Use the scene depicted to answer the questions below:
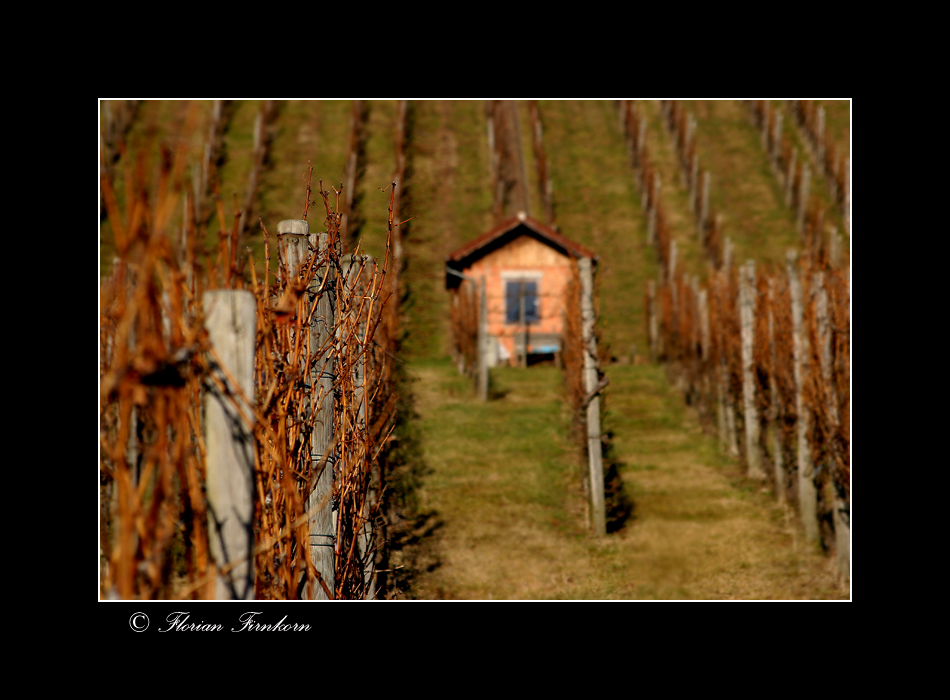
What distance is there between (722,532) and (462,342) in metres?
9.59

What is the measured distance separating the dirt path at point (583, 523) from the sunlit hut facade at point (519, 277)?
5.77 m

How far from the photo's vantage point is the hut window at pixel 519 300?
19.6 metres

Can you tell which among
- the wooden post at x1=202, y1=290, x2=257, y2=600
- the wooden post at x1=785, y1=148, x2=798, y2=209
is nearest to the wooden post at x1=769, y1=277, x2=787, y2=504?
the wooden post at x1=202, y1=290, x2=257, y2=600

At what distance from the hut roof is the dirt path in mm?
6615

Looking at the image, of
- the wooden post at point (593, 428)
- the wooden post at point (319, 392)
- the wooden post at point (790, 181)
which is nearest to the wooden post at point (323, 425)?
the wooden post at point (319, 392)

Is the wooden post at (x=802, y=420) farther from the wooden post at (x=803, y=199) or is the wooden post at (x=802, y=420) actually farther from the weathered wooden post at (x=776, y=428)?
the wooden post at (x=803, y=199)

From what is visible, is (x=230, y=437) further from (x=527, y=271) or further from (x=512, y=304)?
(x=527, y=271)

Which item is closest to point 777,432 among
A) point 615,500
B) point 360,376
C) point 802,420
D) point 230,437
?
point 802,420

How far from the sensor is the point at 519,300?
19.5 m

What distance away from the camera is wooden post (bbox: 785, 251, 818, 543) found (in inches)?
306

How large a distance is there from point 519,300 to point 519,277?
2.28 feet

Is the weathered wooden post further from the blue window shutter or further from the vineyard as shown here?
the blue window shutter

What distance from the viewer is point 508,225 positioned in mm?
19344

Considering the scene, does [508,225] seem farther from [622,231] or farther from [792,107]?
[792,107]
